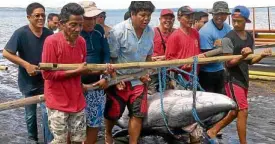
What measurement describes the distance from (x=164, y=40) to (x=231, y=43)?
1.43m

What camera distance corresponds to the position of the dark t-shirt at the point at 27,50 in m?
6.31

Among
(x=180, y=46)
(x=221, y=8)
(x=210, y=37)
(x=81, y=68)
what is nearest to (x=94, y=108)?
(x=81, y=68)

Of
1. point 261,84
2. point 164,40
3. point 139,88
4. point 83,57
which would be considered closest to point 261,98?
point 261,84

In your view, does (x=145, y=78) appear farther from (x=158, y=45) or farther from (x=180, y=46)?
(x=158, y=45)

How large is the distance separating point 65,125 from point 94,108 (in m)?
1.10

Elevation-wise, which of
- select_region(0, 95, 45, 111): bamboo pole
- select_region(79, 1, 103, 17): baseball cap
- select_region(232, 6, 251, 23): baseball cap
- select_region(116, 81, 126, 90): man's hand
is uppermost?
select_region(79, 1, 103, 17): baseball cap

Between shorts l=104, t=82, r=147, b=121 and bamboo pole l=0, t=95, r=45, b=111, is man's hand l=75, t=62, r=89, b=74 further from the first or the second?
shorts l=104, t=82, r=147, b=121

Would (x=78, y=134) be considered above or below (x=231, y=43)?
below

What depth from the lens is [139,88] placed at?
6.07 metres

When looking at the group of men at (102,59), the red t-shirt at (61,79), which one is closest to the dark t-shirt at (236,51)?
the group of men at (102,59)

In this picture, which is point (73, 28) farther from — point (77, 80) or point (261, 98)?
point (261, 98)

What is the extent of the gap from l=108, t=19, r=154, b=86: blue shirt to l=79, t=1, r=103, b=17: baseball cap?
0.39 meters

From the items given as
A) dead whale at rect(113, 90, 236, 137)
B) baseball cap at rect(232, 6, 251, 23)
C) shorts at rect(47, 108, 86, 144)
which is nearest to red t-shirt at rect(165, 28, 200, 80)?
dead whale at rect(113, 90, 236, 137)

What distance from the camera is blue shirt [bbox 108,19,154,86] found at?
19.5 feet
